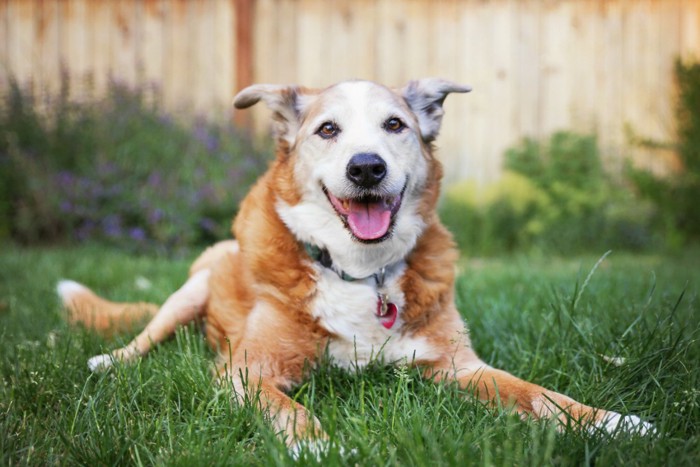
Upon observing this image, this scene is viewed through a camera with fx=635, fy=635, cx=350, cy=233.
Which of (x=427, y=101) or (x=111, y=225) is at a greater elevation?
(x=427, y=101)

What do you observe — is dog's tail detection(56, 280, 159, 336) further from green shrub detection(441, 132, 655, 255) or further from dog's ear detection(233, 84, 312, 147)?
green shrub detection(441, 132, 655, 255)

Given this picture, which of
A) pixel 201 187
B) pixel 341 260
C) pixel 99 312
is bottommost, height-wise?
pixel 99 312

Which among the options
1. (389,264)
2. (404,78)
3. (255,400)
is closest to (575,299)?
(389,264)

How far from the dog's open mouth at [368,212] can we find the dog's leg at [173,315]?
2.96 feet

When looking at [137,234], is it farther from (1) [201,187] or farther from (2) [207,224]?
(1) [201,187]

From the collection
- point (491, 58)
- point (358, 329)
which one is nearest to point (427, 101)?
point (358, 329)

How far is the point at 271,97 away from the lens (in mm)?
3016

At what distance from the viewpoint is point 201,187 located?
643 cm

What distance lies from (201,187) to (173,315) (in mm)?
3561

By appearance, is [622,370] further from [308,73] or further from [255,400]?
[308,73]

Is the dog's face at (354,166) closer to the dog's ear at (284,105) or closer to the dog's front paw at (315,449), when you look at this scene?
the dog's ear at (284,105)

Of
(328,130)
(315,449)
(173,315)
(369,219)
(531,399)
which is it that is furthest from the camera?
(173,315)

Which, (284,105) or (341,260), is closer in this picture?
(341,260)

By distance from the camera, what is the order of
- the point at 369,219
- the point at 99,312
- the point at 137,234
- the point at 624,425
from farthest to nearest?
the point at 137,234 → the point at 99,312 → the point at 369,219 → the point at 624,425
